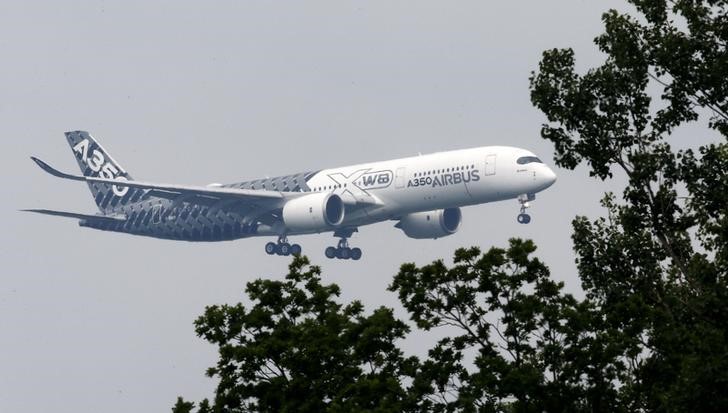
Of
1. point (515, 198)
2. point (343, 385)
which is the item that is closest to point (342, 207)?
point (515, 198)

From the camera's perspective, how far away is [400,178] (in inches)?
4018

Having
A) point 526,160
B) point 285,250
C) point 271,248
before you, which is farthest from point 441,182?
point 271,248

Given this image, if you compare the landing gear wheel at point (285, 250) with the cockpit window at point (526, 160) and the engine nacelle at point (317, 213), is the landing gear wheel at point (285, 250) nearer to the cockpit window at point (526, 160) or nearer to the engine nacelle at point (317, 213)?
the engine nacelle at point (317, 213)

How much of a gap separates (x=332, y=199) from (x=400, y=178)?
15.5 ft

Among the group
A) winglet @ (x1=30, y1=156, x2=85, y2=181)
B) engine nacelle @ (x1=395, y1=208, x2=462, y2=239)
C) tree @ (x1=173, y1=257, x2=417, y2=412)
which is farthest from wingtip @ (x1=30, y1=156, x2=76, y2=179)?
tree @ (x1=173, y1=257, x2=417, y2=412)

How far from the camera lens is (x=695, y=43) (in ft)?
140

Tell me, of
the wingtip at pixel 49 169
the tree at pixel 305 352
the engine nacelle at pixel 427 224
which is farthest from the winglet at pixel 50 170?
the tree at pixel 305 352

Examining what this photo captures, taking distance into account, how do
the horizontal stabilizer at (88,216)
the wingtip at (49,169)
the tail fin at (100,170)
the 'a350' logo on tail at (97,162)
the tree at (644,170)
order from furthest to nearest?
1. the 'a350' logo on tail at (97,162)
2. the tail fin at (100,170)
3. the horizontal stabilizer at (88,216)
4. the wingtip at (49,169)
5. the tree at (644,170)

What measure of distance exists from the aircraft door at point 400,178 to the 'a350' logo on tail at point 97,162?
27.3m

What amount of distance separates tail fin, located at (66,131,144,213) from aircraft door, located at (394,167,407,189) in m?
22.5

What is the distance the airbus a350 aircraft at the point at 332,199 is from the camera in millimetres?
98688

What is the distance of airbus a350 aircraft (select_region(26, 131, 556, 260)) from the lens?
324 ft

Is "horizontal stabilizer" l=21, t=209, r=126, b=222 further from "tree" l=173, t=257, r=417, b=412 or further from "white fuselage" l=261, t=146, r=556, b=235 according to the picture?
"tree" l=173, t=257, r=417, b=412

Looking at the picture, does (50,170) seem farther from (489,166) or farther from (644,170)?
(644,170)
